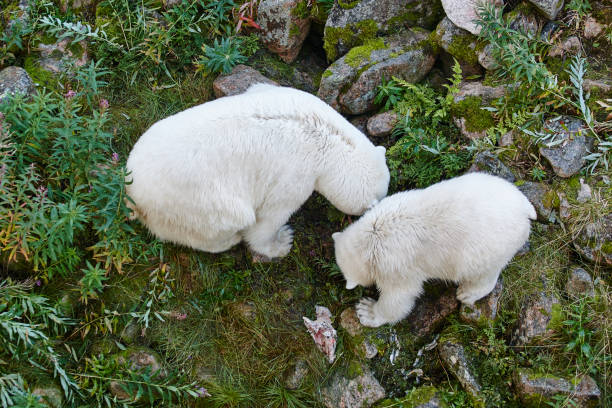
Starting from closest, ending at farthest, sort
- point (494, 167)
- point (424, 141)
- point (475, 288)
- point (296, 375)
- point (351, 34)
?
point (475, 288)
point (296, 375)
point (494, 167)
point (424, 141)
point (351, 34)

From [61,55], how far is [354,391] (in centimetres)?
492

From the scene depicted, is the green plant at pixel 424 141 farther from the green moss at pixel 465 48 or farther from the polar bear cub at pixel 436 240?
→ the polar bear cub at pixel 436 240

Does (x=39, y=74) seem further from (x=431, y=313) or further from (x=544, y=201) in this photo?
(x=544, y=201)

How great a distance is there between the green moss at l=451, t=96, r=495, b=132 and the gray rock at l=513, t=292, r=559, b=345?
1.81m

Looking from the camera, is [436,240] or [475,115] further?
[475,115]

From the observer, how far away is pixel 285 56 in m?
5.88

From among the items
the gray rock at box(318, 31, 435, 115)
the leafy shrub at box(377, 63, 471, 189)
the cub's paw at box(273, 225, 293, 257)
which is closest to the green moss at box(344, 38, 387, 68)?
the gray rock at box(318, 31, 435, 115)

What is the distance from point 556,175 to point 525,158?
0.34m

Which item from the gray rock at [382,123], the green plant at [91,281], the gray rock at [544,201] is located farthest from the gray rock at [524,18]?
the green plant at [91,281]

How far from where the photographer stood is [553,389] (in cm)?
413

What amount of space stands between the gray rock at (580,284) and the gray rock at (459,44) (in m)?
2.36

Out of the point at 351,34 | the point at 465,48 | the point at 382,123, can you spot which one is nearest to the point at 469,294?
the point at 382,123

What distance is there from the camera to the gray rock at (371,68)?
208 inches

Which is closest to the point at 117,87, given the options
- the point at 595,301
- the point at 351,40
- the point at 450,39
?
the point at 351,40
